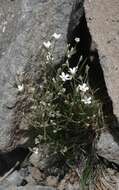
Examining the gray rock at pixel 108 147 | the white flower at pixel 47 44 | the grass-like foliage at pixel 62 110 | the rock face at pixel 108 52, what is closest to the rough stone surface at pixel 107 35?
the rock face at pixel 108 52

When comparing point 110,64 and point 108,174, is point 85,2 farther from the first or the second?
point 108,174

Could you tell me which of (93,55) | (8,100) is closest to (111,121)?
(93,55)

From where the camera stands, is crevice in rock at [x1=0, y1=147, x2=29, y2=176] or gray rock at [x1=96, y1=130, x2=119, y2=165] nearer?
gray rock at [x1=96, y1=130, x2=119, y2=165]

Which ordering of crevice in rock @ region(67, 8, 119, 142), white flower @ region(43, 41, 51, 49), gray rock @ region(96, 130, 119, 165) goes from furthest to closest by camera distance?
crevice in rock @ region(67, 8, 119, 142), gray rock @ region(96, 130, 119, 165), white flower @ region(43, 41, 51, 49)

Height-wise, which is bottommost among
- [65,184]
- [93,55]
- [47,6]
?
[65,184]

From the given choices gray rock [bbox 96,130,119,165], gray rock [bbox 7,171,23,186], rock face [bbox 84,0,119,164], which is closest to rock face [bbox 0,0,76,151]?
rock face [bbox 84,0,119,164]

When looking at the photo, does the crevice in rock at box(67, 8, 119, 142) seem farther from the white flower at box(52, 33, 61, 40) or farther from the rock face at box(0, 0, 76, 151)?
the white flower at box(52, 33, 61, 40)

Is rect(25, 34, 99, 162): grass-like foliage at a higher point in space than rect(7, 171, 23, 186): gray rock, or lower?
higher
